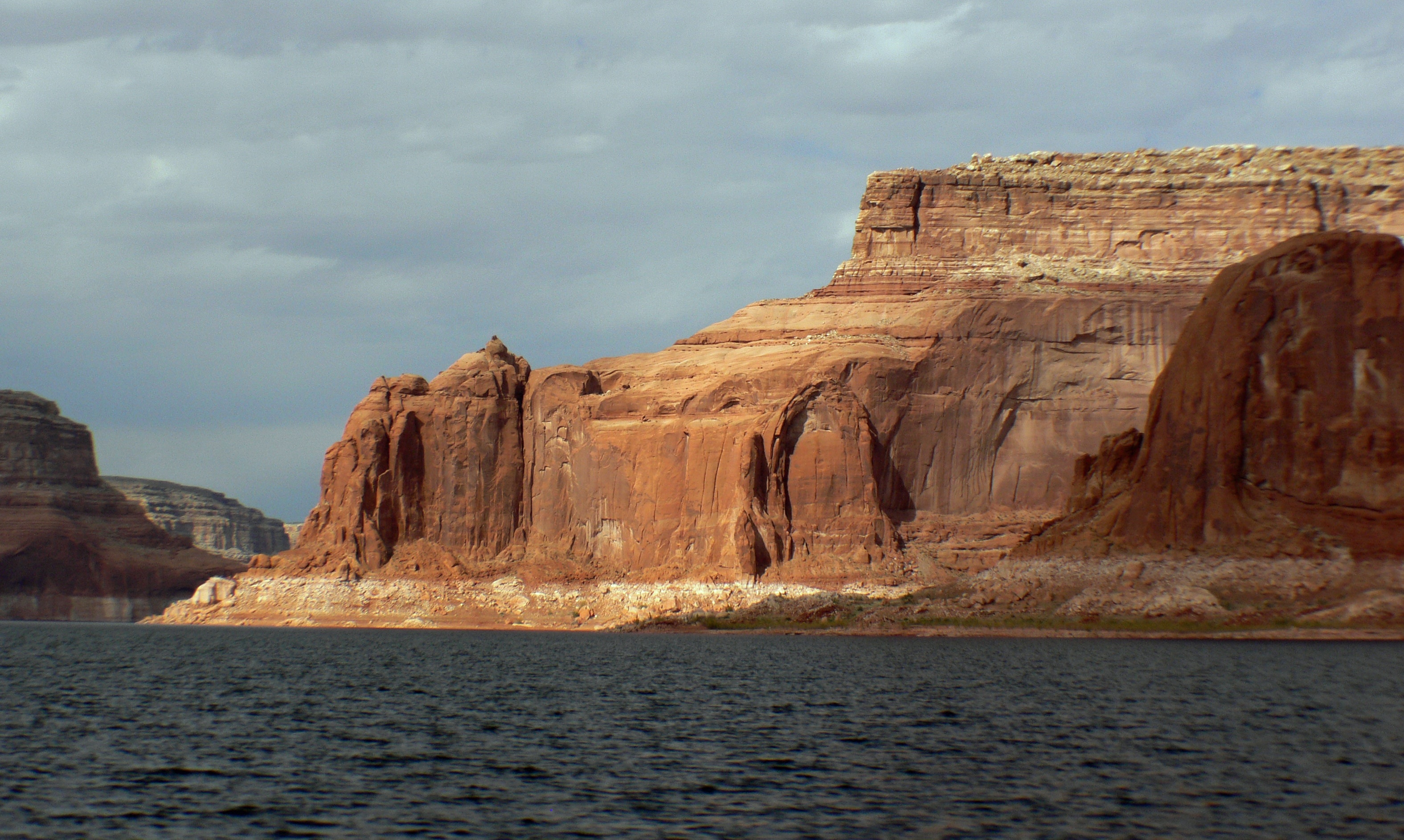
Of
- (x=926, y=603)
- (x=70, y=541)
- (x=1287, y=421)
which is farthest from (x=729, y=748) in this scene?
(x=70, y=541)

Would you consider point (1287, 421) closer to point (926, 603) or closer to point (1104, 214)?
point (926, 603)

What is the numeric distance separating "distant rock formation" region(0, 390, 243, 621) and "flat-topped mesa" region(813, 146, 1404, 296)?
86992mm

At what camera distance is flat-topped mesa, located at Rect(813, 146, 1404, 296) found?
119250mm

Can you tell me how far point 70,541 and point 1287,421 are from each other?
131m

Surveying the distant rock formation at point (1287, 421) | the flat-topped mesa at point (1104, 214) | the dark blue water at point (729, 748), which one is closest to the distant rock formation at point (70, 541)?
the flat-topped mesa at point (1104, 214)

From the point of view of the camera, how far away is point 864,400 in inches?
4350

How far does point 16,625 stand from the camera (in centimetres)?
13750

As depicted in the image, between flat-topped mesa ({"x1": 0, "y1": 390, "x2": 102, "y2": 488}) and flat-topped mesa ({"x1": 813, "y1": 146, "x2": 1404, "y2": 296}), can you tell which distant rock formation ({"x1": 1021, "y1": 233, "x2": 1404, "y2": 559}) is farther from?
flat-topped mesa ({"x1": 0, "y1": 390, "x2": 102, "y2": 488})

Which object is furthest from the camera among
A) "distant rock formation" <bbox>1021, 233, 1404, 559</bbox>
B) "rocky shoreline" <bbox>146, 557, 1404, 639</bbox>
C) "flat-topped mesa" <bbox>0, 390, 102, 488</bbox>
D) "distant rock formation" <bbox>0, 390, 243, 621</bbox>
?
"flat-topped mesa" <bbox>0, 390, 102, 488</bbox>

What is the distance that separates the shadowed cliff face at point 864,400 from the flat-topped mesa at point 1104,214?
0.71ft

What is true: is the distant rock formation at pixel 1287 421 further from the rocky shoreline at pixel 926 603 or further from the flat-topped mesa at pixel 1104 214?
the flat-topped mesa at pixel 1104 214

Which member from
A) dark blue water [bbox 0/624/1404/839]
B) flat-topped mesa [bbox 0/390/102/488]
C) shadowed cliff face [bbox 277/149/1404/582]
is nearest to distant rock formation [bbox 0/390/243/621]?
flat-topped mesa [bbox 0/390/102/488]

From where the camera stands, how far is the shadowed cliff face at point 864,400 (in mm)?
107500

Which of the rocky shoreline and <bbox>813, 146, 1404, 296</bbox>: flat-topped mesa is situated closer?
the rocky shoreline
